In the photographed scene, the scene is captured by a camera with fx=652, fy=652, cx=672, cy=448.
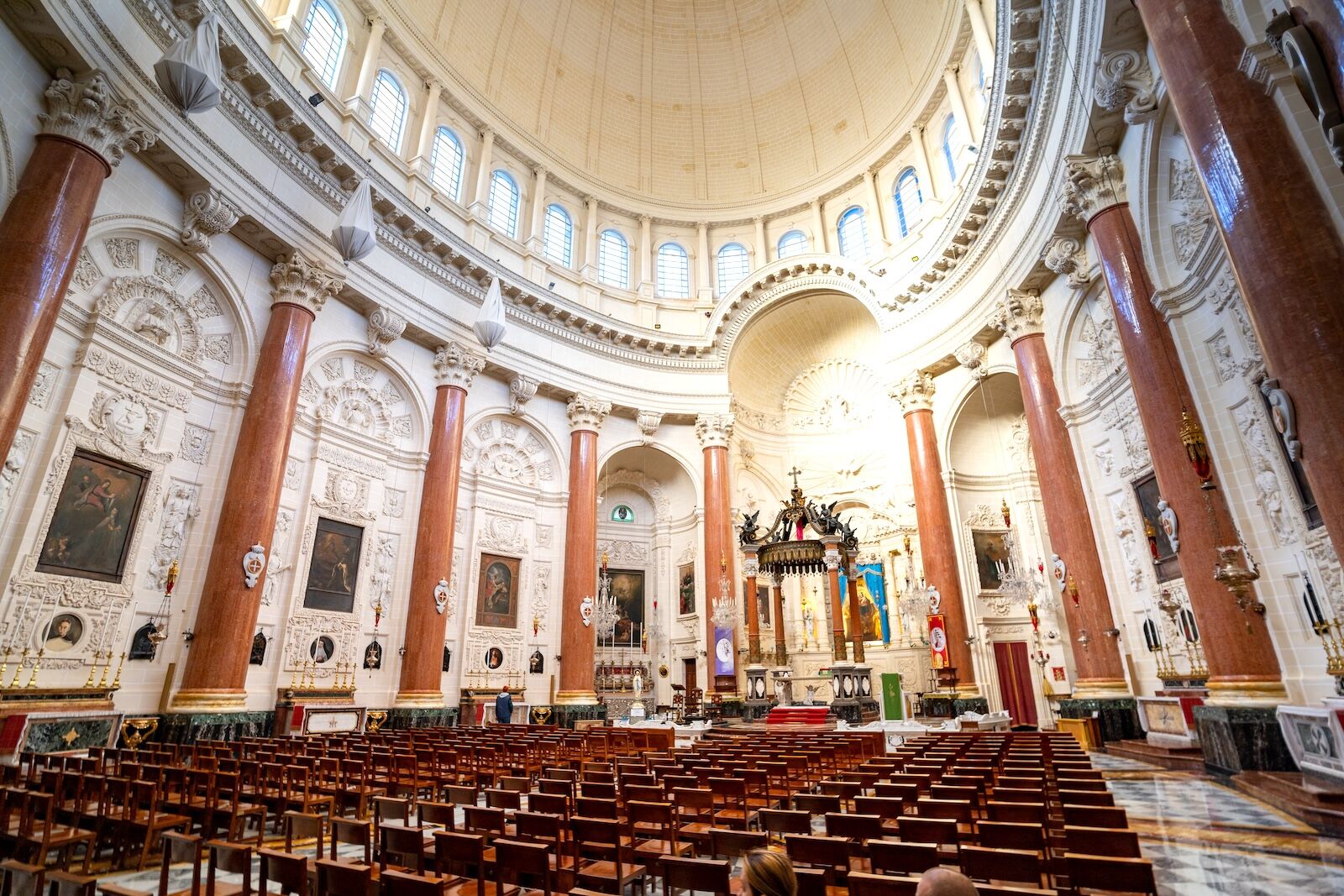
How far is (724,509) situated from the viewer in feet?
70.4

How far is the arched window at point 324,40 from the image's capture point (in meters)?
15.8

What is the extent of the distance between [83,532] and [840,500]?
64.1 feet

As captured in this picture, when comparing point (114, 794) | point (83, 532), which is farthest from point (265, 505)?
point (114, 794)

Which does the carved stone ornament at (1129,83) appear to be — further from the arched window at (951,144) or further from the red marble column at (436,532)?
the red marble column at (436,532)

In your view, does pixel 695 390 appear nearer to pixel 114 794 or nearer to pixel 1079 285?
pixel 1079 285

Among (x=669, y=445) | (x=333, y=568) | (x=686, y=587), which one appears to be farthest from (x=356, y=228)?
(x=686, y=587)

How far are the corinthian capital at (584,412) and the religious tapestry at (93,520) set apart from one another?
1131cm

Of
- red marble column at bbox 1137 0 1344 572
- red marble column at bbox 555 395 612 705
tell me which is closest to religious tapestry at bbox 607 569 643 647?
red marble column at bbox 555 395 612 705

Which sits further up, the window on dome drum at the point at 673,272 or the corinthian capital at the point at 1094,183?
the window on dome drum at the point at 673,272

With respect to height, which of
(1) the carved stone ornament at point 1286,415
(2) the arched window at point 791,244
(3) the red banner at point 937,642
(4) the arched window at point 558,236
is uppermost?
(2) the arched window at point 791,244

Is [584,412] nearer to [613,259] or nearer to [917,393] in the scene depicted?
[613,259]

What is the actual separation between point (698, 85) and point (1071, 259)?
1826 centimetres

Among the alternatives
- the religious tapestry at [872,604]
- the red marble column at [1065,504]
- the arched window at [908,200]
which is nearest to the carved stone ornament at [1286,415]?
the red marble column at [1065,504]

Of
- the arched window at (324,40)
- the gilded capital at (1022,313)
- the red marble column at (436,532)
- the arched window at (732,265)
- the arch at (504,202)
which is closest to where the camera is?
the gilded capital at (1022,313)
